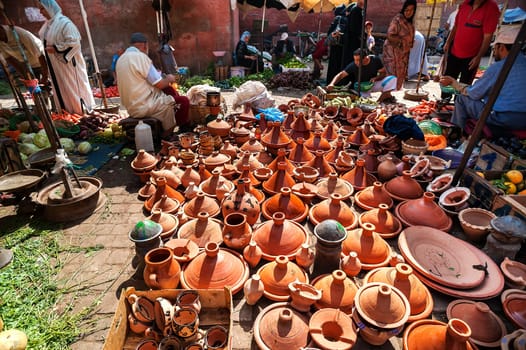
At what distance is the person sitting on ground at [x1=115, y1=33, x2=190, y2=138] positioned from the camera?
5.05 m

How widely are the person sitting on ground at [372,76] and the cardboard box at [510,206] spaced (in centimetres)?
509

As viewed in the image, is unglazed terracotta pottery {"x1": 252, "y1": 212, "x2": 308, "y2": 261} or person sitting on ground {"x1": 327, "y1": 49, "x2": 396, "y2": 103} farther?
person sitting on ground {"x1": 327, "y1": 49, "x2": 396, "y2": 103}

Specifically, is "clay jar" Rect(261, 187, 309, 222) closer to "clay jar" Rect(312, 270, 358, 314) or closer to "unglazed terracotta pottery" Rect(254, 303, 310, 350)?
"clay jar" Rect(312, 270, 358, 314)

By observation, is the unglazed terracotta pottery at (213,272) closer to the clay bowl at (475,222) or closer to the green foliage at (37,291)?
the green foliage at (37,291)

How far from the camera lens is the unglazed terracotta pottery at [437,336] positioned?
1798 mm

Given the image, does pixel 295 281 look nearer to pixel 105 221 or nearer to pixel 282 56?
pixel 105 221

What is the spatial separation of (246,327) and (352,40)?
822 centimetres

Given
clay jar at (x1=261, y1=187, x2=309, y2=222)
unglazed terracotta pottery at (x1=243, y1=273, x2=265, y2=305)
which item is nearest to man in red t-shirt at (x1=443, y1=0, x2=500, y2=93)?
clay jar at (x1=261, y1=187, x2=309, y2=222)

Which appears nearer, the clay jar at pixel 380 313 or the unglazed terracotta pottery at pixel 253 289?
the clay jar at pixel 380 313

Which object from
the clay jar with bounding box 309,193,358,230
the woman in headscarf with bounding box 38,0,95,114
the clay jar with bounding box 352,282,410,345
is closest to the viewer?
the clay jar with bounding box 352,282,410,345

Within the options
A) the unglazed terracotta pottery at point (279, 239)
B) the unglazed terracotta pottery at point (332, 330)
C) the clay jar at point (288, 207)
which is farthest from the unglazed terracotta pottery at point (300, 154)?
the unglazed terracotta pottery at point (332, 330)

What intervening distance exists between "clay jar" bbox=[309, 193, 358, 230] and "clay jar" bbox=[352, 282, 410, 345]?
1.10m

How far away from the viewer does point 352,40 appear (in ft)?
27.3

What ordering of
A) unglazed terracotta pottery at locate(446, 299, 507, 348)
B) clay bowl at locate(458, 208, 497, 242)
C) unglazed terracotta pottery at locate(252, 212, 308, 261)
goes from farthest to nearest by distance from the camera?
clay bowl at locate(458, 208, 497, 242) → unglazed terracotta pottery at locate(252, 212, 308, 261) → unglazed terracotta pottery at locate(446, 299, 507, 348)
